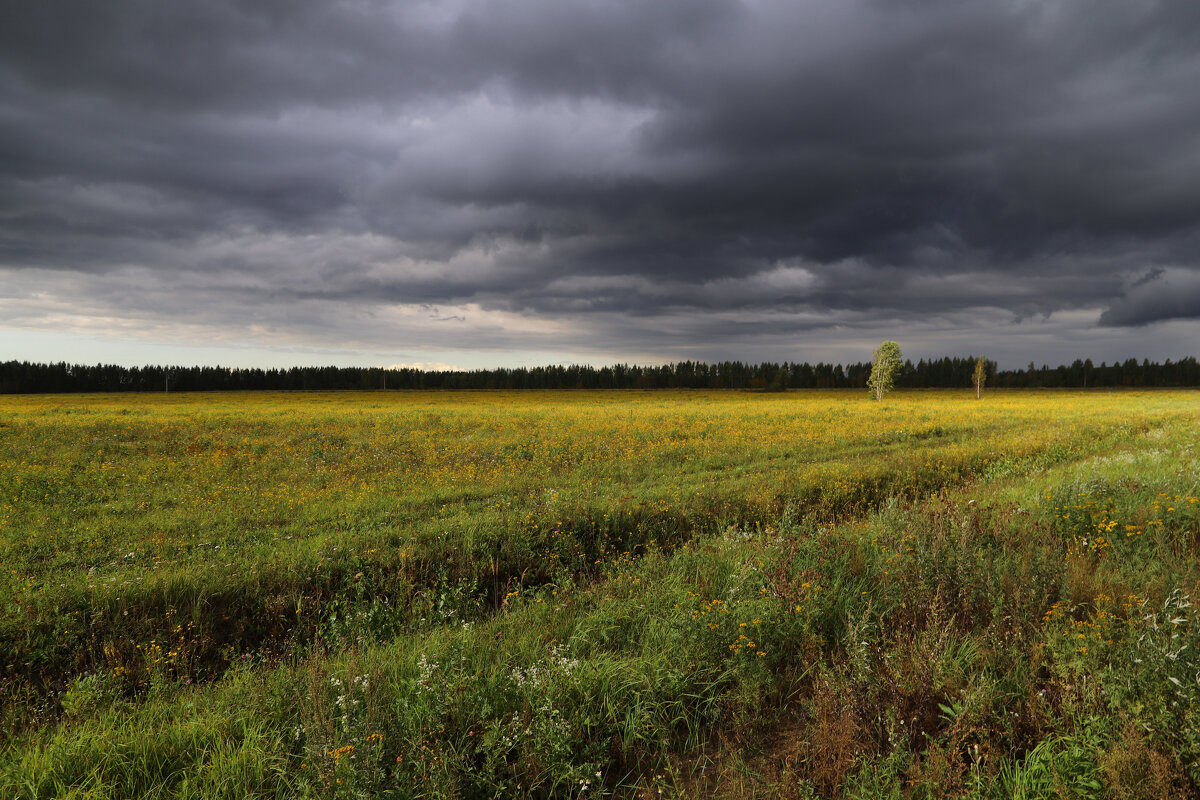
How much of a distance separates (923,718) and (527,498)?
10164 mm

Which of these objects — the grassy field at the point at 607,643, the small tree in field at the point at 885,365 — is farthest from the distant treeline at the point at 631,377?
the grassy field at the point at 607,643

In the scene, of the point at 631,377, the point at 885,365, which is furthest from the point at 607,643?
the point at 631,377

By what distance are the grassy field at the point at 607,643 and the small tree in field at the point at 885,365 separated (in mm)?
66878

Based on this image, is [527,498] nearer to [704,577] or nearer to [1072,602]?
[704,577]

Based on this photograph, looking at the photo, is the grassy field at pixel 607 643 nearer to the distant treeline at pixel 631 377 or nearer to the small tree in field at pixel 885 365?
the small tree in field at pixel 885 365

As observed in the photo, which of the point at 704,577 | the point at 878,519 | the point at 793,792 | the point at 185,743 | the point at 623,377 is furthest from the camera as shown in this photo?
the point at 623,377

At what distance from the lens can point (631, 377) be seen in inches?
5861

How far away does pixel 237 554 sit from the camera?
960 centimetres

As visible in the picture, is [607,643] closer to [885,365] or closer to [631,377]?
[885,365]

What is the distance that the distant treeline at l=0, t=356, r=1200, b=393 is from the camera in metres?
125

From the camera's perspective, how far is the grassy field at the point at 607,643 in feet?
12.4

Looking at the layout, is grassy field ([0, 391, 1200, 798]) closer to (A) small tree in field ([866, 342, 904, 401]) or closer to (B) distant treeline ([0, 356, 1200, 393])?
(A) small tree in field ([866, 342, 904, 401])

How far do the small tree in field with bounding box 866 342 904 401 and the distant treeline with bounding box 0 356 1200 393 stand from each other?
5029 centimetres

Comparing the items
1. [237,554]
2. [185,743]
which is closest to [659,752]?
[185,743]
